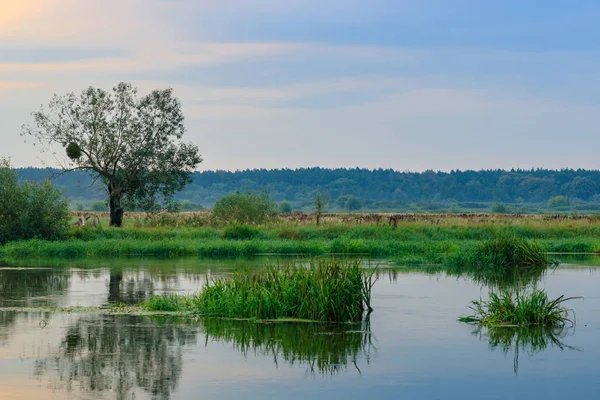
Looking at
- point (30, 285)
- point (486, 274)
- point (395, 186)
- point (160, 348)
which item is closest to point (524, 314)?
point (160, 348)

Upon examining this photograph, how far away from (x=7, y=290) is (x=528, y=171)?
182281 millimetres

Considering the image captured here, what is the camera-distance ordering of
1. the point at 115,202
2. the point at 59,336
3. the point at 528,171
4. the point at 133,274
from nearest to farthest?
1. the point at 59,336
2. the point at 133,274
3. the point at 115,202
4. the point at 528,171

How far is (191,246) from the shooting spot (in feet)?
134

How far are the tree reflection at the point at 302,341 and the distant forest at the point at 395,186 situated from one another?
146m

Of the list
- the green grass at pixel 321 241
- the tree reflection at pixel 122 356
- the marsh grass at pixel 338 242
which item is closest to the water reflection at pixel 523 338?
the tree reflection at pixel 122 356

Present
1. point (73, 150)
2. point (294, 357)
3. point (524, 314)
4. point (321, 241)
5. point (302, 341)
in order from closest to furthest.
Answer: point (294, 357) → point (302, 341) → point (524, 314) → point (321, 241) → point (73, 150)

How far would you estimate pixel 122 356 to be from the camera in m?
15.3

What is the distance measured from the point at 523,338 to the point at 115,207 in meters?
35.1

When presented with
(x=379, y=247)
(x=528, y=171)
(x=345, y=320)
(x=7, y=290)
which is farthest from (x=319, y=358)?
(x=528, y=171)

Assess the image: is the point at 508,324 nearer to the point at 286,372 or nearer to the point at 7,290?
the point at 286,372

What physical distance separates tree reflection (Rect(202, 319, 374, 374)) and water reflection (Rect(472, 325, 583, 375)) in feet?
7.52

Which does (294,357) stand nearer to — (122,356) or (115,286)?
(122,356)

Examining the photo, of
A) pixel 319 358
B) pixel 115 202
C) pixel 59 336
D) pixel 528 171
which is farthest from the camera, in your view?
pixel 528 171

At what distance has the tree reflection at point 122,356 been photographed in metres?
13.3
